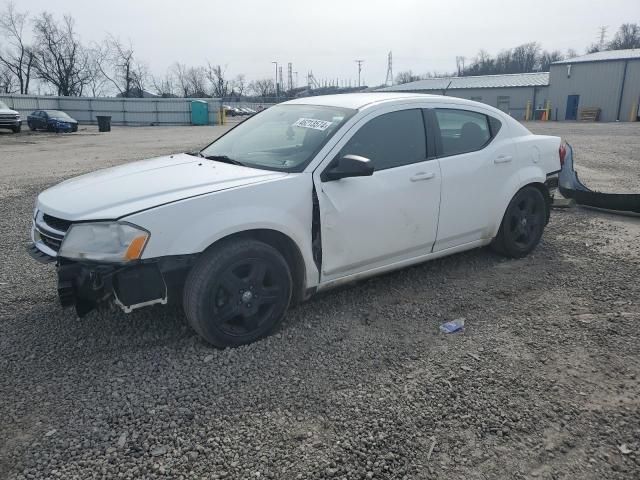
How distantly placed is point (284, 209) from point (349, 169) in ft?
1.74

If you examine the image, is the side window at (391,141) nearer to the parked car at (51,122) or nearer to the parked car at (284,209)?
the parked car at (284,209)

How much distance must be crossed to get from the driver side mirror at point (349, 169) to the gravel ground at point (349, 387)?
Result: 1068mm

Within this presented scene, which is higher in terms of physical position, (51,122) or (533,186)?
(51,122)

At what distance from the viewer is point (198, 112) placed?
41.7 meters

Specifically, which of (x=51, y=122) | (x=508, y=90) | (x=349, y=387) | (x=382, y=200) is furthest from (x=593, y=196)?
(x=508, y=90)

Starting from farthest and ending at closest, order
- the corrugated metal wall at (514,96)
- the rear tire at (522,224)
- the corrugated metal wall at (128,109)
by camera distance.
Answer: the corrugated metal wall at (514,96) → the corrugated metal wall at (128,109) → the rear tire at (522,224)

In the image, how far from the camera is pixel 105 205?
10.3 feet

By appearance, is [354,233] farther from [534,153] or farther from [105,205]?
[534,153]

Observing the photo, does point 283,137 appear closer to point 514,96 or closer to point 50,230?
point 50,230

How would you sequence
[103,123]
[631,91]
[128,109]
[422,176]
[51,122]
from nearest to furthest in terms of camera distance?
1. [422,176]
2. [51,122]
3. [103,123]
4. [631,91]
5. [128,109]

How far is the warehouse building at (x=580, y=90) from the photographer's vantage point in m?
39.5

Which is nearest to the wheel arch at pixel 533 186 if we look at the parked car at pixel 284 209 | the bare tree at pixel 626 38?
the parked car at pixel 284 209

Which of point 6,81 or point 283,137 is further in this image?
point 6,81

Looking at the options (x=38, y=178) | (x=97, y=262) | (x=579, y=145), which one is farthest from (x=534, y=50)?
(x=97, y=262)
